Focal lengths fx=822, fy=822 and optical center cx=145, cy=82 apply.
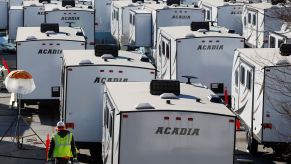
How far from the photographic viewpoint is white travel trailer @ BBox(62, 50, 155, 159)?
19.4 metres

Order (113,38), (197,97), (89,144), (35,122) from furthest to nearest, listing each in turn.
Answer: (113,38)
(35,122)
(89,144)
(197,97)

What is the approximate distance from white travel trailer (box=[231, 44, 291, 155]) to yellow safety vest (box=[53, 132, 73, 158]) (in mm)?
5211

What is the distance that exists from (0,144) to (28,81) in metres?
2.41

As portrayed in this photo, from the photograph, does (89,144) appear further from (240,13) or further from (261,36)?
(240,13)

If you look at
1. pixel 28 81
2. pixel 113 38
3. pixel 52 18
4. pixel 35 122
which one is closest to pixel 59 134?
pixel 28 81

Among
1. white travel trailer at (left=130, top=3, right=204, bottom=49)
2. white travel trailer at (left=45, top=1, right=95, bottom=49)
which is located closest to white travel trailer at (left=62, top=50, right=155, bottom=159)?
white travel trailer at (left=45, top=1, right=95, bottom=49)

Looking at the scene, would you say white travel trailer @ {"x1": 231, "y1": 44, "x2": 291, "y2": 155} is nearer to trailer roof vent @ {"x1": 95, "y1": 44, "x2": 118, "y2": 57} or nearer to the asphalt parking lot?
the asphalt parking lot

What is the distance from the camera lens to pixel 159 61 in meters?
29.2

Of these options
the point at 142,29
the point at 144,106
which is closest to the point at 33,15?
the point at 142,29

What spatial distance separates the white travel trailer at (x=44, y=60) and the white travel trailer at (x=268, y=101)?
21.3ft

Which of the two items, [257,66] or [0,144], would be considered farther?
[0,144]

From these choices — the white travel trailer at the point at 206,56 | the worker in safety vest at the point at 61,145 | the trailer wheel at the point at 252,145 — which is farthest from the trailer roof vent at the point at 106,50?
the worker in safety vest at the point at 61,145

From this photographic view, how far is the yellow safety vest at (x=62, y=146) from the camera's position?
1661 cm

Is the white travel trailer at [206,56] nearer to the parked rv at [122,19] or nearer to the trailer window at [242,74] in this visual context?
the trailer window at [242,74]
